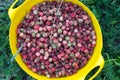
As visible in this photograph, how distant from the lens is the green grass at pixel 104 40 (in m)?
1.82

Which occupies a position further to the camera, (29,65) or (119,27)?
(119,27)

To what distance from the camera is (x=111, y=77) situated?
1796 millimetres

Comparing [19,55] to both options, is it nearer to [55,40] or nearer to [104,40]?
[55,40]

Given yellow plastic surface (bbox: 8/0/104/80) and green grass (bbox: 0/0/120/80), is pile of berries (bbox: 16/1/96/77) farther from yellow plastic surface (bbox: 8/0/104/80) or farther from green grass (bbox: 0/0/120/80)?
green grass (bbox: 0/0/120/80)

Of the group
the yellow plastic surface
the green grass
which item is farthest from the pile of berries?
the green grass

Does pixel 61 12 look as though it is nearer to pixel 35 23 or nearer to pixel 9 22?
pixel 35 23

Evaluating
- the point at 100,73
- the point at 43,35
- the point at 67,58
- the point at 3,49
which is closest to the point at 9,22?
the point at 3,49

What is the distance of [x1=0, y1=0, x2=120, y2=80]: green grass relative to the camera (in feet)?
5.96

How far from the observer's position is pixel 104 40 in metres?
1.89

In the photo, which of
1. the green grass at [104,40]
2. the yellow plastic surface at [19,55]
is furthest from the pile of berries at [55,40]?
the green grass at [104,40]

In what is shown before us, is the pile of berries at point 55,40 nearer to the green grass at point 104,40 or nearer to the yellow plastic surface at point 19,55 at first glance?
the yellow plastic surface at point 19,55

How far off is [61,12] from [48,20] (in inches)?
3.2

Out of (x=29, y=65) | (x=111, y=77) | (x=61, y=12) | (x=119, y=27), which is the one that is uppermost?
(x=61, y=12)

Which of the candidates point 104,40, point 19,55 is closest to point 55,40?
point 19,55
